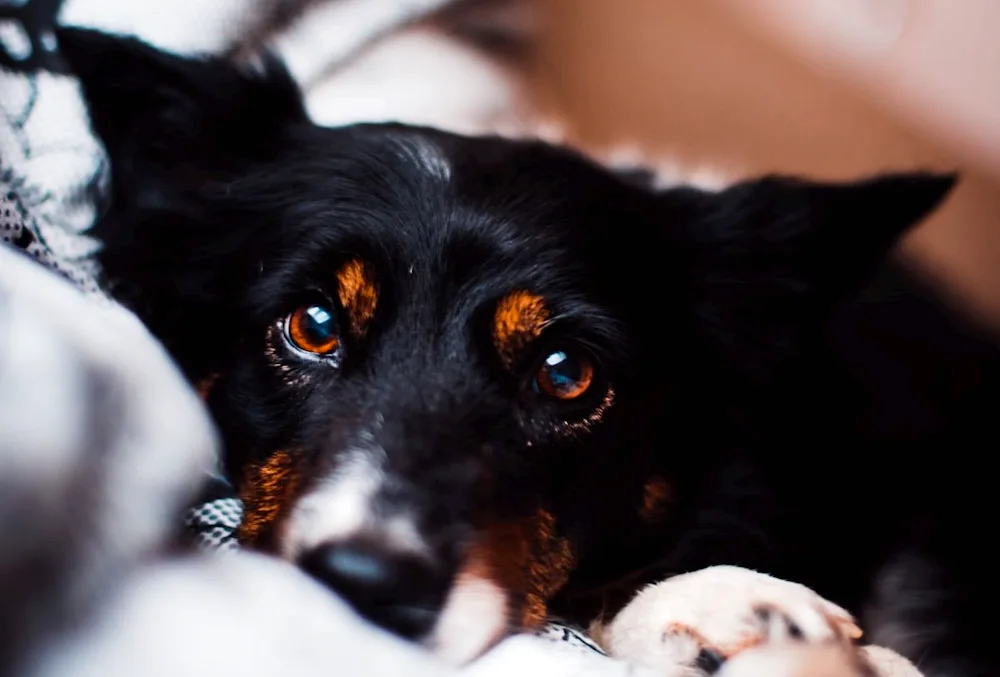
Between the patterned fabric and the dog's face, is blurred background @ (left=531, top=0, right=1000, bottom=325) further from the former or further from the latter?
the patterned fabric

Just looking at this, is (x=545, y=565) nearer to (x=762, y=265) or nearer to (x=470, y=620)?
(x=470, y=620)

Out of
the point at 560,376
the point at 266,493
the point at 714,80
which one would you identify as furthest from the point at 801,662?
the point at 714,80

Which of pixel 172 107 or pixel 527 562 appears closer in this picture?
pixel 527 562

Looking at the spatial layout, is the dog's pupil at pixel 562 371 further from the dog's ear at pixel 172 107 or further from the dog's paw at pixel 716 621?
the dog's ear at pixel 172 107

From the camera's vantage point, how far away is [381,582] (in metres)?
0.79

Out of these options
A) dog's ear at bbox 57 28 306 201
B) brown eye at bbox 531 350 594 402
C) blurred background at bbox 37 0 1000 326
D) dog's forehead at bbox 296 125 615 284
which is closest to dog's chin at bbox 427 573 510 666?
brown eye at bbox 531 350 594 402

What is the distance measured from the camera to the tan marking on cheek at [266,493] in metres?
0.96

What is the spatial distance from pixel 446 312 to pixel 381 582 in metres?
0.36

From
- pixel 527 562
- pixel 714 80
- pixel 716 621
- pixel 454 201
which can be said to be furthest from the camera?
pixel 714 80

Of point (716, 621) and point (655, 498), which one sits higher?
point (716, 621)

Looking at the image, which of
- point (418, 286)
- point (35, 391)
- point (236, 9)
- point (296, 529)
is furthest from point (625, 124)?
point (35, 391)

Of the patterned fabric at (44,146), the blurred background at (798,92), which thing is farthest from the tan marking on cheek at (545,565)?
the blurred background at (798,92)

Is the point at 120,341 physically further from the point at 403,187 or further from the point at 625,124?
the point at 625,124

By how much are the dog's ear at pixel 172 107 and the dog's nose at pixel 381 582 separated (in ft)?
2.15
